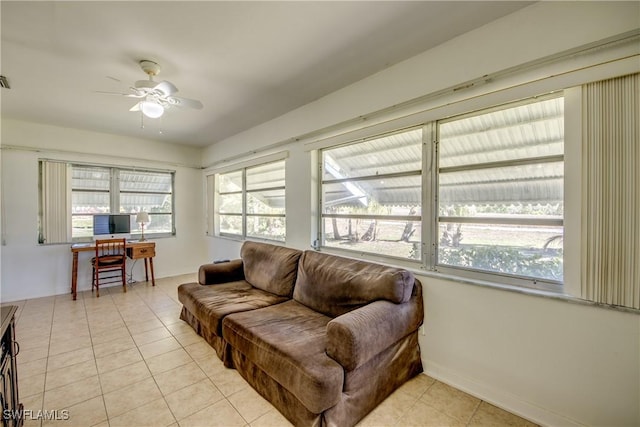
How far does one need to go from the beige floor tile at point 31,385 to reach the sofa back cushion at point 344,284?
1.98 meters

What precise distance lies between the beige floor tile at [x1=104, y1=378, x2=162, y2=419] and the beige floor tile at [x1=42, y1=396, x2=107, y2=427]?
1.5 inches

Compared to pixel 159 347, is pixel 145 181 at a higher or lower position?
higher

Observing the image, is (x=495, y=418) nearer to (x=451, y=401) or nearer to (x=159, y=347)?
(x=451, y=401)

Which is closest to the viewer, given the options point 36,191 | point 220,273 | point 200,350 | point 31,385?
point 31,385

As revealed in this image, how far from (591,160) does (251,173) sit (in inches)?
157

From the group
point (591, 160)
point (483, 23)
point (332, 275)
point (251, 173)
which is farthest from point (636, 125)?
point (251, 173)

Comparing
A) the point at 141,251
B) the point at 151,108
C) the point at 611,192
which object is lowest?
the point at 141,251

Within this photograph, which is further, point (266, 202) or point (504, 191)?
point (266, 202)

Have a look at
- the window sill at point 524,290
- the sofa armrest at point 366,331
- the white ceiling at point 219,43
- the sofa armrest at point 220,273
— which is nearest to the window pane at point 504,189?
the window sill at point 524,290

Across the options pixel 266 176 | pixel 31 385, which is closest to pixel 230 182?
pixel 266 176

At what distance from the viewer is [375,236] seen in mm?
2670

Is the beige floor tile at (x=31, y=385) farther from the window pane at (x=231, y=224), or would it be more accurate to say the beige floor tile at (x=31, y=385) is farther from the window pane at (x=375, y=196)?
the window pane at (x=231, y=224)

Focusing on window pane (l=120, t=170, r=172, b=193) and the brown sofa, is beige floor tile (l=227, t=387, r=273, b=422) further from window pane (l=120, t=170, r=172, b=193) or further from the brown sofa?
window pane (l=120, t=170, r=172, b=193)

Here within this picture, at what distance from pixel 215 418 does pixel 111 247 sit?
3566 mm
